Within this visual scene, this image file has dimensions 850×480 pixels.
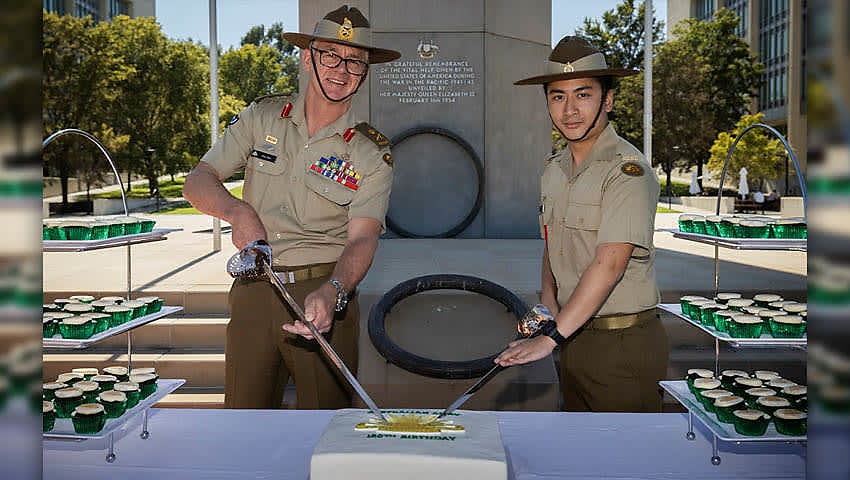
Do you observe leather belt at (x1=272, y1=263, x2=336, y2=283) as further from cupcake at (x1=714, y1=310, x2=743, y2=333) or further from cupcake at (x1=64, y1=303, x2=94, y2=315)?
cupcake at (x1=714, y1=310, x2=743, y2=333)

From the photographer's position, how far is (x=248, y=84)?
4431 centimetres

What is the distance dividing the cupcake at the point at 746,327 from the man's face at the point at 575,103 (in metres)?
0.87

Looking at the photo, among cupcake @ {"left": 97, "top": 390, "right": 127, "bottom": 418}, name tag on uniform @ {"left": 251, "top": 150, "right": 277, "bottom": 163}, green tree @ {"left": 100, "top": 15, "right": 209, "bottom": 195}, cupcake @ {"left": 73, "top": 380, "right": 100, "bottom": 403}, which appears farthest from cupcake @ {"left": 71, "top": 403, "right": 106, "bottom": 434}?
green tree @ {"left": 100, "top": 15, "right": 209, "bottom": 195}

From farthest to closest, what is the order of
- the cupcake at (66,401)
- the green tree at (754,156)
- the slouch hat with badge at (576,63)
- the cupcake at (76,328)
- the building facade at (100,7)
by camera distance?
the building facade at (100,7)
the green tree at (754,156)
the cupcake at (76,328)
the slouch hat with badge at (576,63)
the cupcake at (66,401)

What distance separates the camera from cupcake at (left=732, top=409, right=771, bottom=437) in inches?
63.9

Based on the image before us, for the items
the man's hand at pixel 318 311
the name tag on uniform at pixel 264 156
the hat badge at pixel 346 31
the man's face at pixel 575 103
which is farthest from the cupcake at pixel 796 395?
the name tag on uniform at pixel 264 156

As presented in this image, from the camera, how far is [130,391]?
1.82 m

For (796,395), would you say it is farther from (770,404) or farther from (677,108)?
(677,108)

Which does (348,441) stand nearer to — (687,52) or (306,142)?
(306,142)

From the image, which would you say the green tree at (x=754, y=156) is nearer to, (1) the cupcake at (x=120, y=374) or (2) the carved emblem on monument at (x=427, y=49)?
(2) the carved emblem on monument at (x=427, y=49)

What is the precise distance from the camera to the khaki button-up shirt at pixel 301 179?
97.7 inches

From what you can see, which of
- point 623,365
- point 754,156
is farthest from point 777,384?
point 754,156

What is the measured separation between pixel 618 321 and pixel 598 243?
0.34m

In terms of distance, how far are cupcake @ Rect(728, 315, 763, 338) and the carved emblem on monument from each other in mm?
8023
